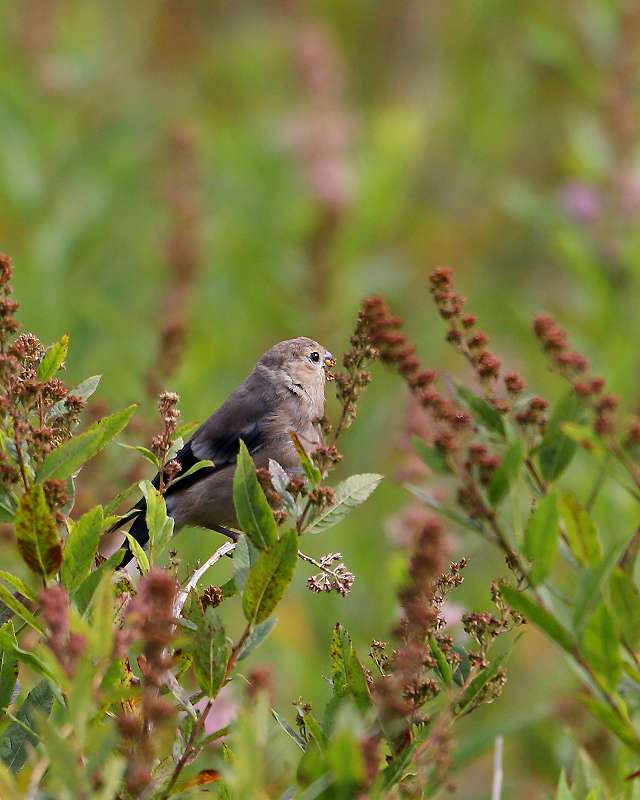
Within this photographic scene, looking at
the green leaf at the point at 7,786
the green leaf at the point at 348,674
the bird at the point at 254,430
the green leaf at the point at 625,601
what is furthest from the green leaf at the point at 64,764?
the bird at the point at 254,430

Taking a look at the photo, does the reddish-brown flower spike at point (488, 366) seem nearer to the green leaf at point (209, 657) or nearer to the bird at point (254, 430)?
the green leaf at point (209, 657)

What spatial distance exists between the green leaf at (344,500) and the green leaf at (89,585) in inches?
14.1

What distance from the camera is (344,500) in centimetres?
243

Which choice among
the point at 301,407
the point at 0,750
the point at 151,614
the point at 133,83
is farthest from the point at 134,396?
the point at 133,83

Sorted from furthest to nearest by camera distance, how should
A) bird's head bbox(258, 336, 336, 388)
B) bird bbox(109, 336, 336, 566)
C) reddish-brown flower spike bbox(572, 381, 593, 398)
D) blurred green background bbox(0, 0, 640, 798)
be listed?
blurred green background bbox(0, 0, 640, 798), bird's head bbox(258, 336, 336, 388), bird bbox(109, 336, 336, 566), reddish-brown flower spike bbox(572, 381, 593, 398)

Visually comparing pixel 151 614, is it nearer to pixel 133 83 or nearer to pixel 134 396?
pixel 134 396

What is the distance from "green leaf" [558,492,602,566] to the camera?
7.01 feet

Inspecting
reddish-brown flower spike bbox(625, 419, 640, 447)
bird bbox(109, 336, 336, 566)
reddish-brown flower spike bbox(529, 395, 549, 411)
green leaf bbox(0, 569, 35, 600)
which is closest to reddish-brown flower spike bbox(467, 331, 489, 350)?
reddish-brown flower spike bbox(529, 395, 549, 411)

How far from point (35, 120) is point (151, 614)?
6.28m

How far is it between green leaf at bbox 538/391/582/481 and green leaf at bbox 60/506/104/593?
773mm

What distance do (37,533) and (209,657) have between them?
1.13ft

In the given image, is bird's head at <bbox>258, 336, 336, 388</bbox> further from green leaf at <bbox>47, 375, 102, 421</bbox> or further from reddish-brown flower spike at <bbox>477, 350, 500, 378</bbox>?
reddish-brown flower spike at <bbox>477, 350, 500, 378</bbox>

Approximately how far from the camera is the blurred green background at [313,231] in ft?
19.2

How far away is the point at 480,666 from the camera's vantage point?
89.4 inches
